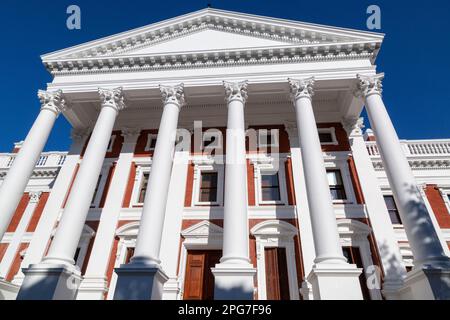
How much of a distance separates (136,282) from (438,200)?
60.4 feet

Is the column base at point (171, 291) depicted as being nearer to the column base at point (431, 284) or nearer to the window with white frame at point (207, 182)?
the window with white frame at point (207, 182)

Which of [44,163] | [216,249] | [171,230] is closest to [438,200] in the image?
[216,249]

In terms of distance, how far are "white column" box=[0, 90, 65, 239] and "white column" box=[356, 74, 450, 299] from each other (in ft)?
49.9

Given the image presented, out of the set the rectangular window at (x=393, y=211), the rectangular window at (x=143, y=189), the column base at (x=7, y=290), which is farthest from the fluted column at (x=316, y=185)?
the column base at (x=7, y=290)

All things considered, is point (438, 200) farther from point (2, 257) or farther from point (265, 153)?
point (2, 257)

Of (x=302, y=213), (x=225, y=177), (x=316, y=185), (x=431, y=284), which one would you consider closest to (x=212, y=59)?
(x=225, y=177)

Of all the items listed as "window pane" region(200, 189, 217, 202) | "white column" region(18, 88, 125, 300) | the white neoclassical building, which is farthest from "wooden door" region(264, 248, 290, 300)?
"white column" region(18, 88, 125, 300)

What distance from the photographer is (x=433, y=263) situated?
29.8ft

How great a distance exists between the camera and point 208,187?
55.0ft

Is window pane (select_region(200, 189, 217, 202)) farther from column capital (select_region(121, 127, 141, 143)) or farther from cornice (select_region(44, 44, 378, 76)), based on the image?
cornice (select_region(44, 44, 378, 76))

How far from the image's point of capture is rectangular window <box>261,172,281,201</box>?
1605cm

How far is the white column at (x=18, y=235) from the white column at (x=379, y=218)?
1938cm

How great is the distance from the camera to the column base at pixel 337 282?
8977mm

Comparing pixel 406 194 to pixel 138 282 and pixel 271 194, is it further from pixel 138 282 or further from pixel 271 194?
pixel 138 282
